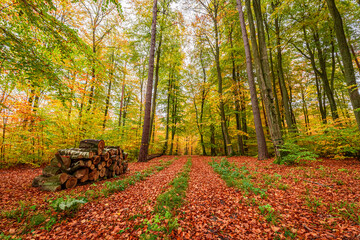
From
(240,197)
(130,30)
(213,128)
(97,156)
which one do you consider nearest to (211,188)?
(240,197)

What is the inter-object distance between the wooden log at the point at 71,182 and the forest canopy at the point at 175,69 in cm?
244

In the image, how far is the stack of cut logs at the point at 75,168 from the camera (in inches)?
159

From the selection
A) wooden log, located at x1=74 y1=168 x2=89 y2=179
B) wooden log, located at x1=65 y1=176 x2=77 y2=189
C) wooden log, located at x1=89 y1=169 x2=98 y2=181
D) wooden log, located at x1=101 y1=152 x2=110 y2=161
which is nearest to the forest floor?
wooden log, located at x1=65 y1=176 x2=77 y2=189

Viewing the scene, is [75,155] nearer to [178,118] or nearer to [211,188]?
[211,188]

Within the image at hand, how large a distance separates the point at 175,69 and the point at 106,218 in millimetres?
19176

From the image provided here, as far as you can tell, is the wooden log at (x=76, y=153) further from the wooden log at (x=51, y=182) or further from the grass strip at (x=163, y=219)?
the grass strip at (x=163, y=219)

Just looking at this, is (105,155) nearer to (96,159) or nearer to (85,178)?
(96,159)

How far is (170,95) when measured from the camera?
19812 mm

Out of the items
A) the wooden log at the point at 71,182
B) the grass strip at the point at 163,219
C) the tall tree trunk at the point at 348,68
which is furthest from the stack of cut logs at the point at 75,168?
the tall tree trunk at the point at 348,68

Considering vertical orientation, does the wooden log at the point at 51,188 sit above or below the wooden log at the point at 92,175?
below

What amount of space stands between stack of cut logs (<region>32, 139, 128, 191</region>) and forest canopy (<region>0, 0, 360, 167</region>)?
171cm

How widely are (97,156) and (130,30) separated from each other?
13876 millimetres

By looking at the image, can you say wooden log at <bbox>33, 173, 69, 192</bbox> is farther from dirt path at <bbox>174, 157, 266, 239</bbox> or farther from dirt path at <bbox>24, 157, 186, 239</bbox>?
dirt path at <bbox>174, 157, 266, 239</bbox>

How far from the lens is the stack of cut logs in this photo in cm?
404
